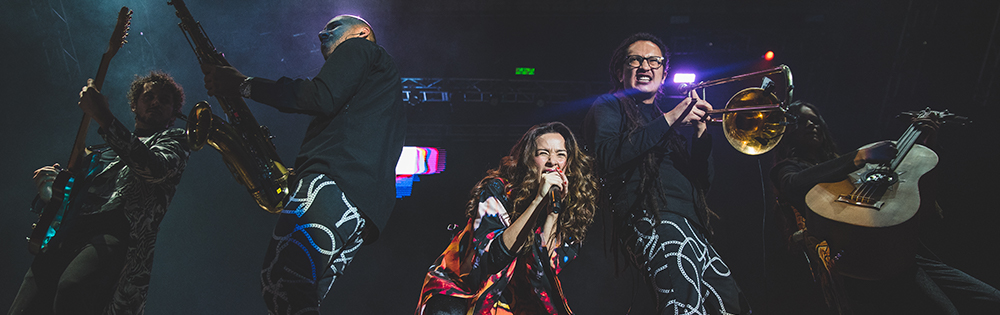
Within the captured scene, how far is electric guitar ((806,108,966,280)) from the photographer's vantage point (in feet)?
7.94

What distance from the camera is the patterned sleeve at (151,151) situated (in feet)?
8.38

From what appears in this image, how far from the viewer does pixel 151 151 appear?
107 inches

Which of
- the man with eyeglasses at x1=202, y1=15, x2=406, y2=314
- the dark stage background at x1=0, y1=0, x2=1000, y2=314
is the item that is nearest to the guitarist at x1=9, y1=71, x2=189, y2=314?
the man with eyeglasses at x1=202, y1=15, x2=406, y2=314

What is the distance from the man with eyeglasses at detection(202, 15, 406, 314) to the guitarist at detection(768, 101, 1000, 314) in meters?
2.50

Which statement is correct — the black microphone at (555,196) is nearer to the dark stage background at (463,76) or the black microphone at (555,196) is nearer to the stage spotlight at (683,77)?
the dark stage background at (463,76)

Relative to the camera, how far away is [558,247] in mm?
2734

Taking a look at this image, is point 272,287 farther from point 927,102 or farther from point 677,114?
point 927,102

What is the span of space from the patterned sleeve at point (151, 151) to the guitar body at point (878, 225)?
12.8ft

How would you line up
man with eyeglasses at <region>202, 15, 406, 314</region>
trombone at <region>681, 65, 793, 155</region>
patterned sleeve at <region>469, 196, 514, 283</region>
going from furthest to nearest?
trombone at <region>681, 65, 793, 155</region> < patterned sleeve at <region>469, 196, 514, 283</region> < man with eyeglasses at <region>202, 15, 406, 314</region>

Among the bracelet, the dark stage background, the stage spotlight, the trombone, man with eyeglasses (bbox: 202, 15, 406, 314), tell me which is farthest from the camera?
the stage spotlight

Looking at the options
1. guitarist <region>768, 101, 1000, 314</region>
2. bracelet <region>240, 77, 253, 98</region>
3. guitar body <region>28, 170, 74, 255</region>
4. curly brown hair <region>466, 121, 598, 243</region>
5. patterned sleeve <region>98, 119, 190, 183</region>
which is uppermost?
bracelet <region>240, 77, 253, 98</region>

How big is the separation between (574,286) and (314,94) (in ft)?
16.7

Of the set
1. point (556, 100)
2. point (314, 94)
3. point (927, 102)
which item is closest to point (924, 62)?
point (927, 102)

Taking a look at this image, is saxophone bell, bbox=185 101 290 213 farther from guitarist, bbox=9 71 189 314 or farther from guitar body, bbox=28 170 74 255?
guitar body, bbox=28 170 74 255
